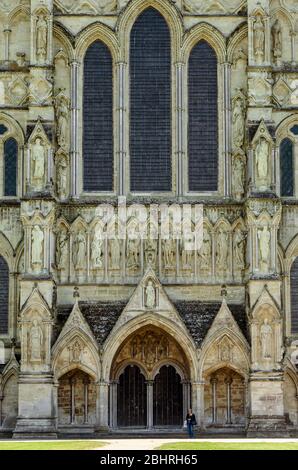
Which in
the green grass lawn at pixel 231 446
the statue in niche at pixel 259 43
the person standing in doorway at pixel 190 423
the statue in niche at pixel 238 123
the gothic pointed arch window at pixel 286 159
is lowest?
the green grass lawn at pixel 231 446

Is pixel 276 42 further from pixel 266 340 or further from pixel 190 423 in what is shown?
pixel 190 423

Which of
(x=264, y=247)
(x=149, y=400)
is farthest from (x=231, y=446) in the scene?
(x=264, y=247)

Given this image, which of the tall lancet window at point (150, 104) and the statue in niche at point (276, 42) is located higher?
the statue in niche at point (276, 42)

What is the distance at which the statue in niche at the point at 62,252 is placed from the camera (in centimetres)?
4419

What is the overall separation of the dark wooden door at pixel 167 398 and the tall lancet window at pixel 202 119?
22.1ft

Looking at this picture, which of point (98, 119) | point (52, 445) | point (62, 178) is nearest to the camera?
point (52, 445)

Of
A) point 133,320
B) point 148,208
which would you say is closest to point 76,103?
point 148,208

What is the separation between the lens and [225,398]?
43.7 meters

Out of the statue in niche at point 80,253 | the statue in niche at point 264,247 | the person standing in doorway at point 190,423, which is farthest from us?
the statue in niche at point 80,253

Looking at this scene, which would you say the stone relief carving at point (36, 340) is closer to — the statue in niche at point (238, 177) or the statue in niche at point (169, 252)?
the statue in niche at point (169, 252)

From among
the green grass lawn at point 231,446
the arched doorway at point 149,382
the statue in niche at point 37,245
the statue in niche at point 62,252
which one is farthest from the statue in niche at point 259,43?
the green grass lawn at point 231,446

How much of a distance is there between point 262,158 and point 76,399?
1057 centimetres

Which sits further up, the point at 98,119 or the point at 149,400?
the point at 98,119

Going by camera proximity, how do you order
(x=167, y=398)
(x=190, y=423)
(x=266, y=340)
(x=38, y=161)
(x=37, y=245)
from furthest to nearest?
(x=167, y=398)
(x=38, y=161)
(x=37, y=245)
(x=266, y=340)
(x=190, y=423)
